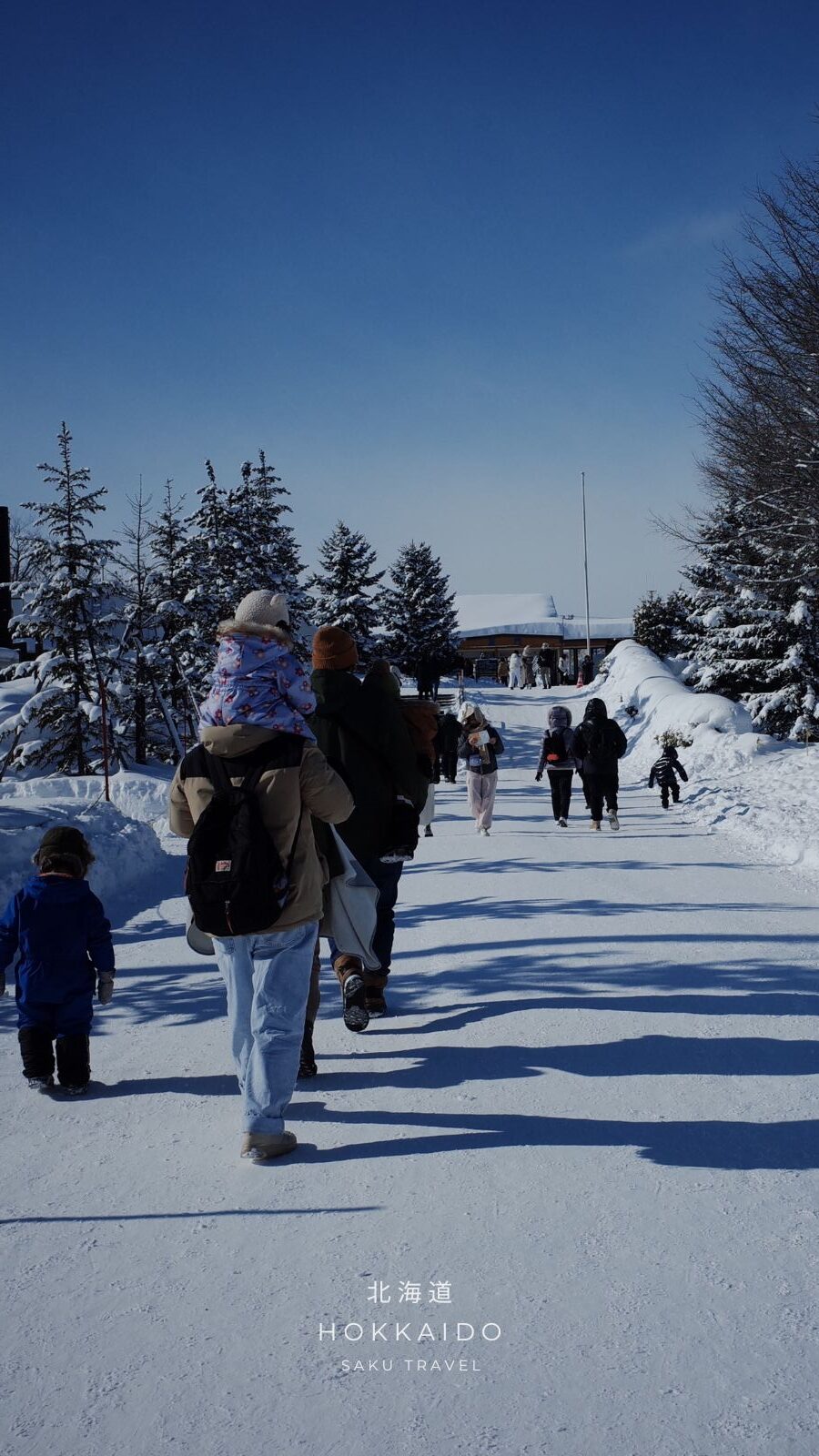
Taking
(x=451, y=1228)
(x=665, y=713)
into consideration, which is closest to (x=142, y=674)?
(x=665, y=713)

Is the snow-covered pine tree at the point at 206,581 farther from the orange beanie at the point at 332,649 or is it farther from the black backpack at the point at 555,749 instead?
the orange beanie at the point at 332,649

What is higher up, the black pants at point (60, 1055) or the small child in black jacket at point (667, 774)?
the small child in black jacket at point (667, 774)

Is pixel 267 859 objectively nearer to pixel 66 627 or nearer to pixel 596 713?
pixel 596 713

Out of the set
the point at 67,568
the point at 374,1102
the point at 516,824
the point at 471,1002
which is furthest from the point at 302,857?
the point at 67,568

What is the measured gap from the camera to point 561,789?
14.7 meters

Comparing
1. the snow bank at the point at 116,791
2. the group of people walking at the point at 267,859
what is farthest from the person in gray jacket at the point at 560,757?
the group of people walking at the point at 267,859

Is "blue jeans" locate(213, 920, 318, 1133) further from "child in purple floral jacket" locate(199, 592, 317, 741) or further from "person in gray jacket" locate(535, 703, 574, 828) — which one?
"person in gray jacket" locate(535, 703, 574, 828)

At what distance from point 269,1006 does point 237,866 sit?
1.79 ft

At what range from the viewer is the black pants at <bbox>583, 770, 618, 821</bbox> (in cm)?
1409

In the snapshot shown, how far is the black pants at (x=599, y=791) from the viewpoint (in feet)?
46.2

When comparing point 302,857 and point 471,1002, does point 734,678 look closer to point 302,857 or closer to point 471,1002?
point 471,1002

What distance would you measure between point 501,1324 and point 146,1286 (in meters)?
1.02

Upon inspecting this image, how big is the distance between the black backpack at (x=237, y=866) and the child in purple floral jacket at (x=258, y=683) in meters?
0.14

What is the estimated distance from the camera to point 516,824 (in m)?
15.1
